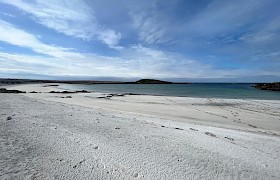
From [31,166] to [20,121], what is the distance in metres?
4.58

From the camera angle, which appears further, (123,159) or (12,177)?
(123,159)

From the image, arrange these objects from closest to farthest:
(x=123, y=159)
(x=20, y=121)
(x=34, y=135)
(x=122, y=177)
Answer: (x=122, y=177) → (x=123, y=159) → (x=34, y=135) → (x=20, y=121)

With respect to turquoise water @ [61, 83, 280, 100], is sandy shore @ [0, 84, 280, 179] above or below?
above

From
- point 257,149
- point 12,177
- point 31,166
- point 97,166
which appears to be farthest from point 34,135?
point 257,149

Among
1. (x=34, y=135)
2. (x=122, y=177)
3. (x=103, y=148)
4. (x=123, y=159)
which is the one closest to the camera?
(x=122, y=177)

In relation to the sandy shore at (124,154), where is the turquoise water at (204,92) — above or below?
below

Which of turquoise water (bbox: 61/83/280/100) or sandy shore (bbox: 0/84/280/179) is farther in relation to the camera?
turquoise water (bbox: 61/83/280/100)

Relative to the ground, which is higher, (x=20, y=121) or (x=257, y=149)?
(x=20, y=121)

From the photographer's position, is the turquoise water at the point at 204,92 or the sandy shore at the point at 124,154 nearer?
the sandy shore at the point at 124,154

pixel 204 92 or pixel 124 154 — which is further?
pixel 204 92

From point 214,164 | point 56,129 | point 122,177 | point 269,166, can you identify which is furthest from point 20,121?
point 269,166

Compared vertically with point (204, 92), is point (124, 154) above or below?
above

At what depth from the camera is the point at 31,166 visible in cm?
450

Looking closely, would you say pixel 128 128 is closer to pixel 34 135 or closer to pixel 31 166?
pixel 34 135
